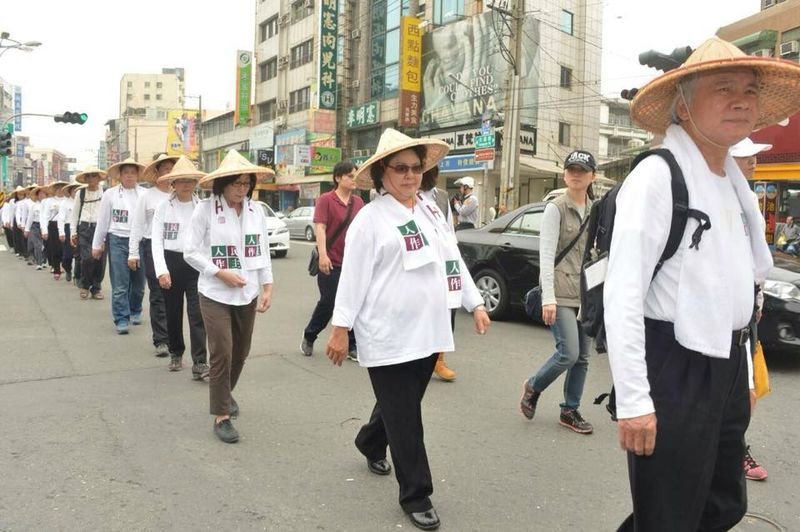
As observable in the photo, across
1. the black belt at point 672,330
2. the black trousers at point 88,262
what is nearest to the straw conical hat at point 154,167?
the black trousers at point 88,262

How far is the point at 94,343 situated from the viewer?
716cm

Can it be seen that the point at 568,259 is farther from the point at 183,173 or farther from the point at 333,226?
the point at 183,173

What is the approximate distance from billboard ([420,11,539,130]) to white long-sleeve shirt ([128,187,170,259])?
22474 mm

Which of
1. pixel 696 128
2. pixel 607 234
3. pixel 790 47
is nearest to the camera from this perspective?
pixel 696 128

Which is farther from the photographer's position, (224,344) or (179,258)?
(179,258)

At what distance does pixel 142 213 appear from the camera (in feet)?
21.4

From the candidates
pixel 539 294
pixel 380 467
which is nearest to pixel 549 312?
pixel 539 294

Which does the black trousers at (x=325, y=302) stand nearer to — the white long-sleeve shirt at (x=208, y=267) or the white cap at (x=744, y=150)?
the white long-sleeve shirt at (x=208, y=267)

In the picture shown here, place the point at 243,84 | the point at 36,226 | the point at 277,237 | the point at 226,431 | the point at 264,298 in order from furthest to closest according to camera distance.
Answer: the point at 243,84
the point at 277,237
the point at 36,226
the point at 264,298
the point at 226,431

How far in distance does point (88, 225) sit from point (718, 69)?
9.63 m

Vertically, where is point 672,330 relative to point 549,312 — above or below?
above

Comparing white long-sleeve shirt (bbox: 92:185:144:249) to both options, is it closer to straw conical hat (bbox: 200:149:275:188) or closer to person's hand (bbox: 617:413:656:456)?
straw conical hat (bbox: 200:149:275:188)

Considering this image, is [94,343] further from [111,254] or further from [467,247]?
[467,247]

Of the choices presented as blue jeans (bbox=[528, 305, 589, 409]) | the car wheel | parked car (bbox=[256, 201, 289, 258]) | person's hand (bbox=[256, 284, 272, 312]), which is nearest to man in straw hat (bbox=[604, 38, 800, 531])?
blue jeans (bbox=[528, 305, 589, 409])
